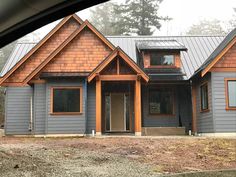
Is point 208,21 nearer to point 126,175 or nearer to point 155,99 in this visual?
point 155,99

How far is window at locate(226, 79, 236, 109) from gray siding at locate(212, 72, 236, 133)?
173 millimetres

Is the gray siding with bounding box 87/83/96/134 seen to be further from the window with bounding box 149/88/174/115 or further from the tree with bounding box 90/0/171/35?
the tree with bounding box 90/0/171/35

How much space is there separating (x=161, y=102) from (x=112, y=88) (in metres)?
2.51

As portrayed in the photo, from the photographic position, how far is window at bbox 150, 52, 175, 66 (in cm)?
1845

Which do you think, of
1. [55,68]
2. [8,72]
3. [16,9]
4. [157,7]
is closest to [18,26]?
[16,9]

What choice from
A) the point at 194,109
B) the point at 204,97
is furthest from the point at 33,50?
the point at 204,97

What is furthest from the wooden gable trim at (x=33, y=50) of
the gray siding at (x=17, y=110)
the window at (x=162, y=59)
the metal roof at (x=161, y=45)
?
the window at (x=162, y=59)

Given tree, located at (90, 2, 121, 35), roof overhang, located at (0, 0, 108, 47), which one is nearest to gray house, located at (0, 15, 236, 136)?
roof overhang, located at (0, 0, 108, 47)

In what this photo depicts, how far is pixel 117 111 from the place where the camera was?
18.5 metres

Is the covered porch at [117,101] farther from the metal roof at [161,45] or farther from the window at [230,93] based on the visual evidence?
the window at [230,93]

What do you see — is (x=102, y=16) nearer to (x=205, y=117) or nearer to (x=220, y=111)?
(x=205, y=117)

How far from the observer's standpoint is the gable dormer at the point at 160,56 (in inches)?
711

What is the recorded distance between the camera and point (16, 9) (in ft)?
7.27

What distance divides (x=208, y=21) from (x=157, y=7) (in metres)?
25.5
